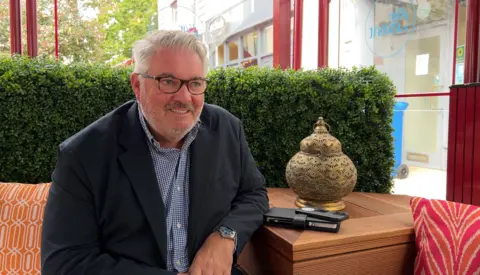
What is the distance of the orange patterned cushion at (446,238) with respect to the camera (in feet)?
4.49

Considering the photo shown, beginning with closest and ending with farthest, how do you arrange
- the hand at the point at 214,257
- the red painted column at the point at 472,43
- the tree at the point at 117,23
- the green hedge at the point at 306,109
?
1. the hand at the point at 214,257
2. the green hedge at the point at 306,109
3. the red painted column at the point at 472,43
4. the tree at the point at 117,23

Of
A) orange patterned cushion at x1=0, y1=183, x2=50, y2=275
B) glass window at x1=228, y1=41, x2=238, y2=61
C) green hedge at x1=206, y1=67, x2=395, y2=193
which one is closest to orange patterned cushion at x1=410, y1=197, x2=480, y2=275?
green hedge at x1=206, y1=67, x2=395, y2=193

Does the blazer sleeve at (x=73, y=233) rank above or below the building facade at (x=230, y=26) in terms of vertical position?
below

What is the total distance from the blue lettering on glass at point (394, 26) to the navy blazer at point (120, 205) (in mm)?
3899

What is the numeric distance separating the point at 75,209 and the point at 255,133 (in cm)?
144

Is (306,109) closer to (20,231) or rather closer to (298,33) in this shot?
(20,231)

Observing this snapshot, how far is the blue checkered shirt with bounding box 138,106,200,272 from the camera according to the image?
4.58 feet

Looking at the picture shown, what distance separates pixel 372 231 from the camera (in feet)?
4.91

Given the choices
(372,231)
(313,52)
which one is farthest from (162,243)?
(313,52)

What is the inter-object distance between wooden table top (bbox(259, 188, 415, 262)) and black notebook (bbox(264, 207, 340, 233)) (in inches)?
0.9

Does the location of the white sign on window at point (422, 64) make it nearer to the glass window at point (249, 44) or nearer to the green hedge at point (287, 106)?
the glass window at point (249, 44)

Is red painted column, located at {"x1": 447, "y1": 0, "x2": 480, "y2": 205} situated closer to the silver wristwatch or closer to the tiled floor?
the tiled floor

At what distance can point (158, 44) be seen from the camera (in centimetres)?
134

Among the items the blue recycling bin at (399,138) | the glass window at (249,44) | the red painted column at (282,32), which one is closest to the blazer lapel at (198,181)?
the red painted column at (282,32)
